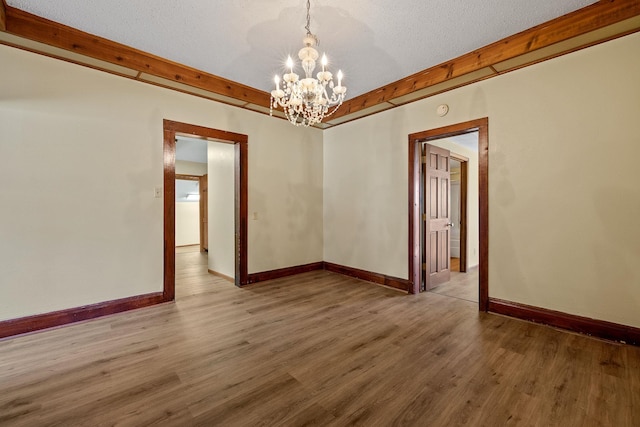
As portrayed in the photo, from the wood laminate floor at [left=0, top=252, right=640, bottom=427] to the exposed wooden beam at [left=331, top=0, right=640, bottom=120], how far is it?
9.26 ft

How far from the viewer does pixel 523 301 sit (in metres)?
3.02

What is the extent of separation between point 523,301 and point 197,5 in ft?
14.3

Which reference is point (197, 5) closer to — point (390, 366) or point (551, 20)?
point (551, 20)

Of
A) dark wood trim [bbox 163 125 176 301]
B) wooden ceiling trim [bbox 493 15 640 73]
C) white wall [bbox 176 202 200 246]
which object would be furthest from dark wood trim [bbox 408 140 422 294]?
white wall [bbox 176 202 200 246]

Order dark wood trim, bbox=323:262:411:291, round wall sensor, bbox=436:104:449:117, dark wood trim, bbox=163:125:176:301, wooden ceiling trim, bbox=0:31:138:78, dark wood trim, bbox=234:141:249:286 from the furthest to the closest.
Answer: dark wood trim, bbox=234:141:249:286 → dark wood trim, bbox=323:262:411:291 → round wall sensor, bbox=436:104:449:117 → dark wood trim, bbox=163:125:176:301 → wooden ceiling trim, bbox=0:31:138:78

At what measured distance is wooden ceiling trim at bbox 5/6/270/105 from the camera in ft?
8.21

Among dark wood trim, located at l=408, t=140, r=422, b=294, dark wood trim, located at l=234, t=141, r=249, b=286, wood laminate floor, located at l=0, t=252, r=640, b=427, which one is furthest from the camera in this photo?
dark wood trim, located at l=234, t=141, r=249, b=286

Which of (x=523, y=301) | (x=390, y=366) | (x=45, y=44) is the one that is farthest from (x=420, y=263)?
(x=45, y=44)

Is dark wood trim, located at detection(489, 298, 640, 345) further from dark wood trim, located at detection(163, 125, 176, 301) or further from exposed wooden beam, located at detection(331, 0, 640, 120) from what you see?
dark wood trim, located at detection(163, 125, 176, 301)

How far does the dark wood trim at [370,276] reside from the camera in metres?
4.14

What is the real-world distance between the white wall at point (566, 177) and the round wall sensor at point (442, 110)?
0.07 metres

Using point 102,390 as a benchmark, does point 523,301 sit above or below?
above

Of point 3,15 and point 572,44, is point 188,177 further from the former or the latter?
point 572,44

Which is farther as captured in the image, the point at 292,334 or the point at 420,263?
the point at 420,263
